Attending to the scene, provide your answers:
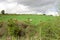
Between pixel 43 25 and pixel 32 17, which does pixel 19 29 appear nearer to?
pixel 43 25

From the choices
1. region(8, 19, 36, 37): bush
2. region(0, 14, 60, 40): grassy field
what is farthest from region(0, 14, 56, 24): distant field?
region(8, 19, 36, 37): bush

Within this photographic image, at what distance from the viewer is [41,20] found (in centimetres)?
1638

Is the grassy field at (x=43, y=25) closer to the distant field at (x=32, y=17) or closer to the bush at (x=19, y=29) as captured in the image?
the distant field at (x=32, y=17)

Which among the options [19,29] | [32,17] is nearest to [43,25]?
[19,29]

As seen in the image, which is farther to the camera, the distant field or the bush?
the distant field

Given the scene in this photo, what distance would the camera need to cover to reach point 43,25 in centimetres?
1534

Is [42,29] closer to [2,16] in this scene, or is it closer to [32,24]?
[32,24]

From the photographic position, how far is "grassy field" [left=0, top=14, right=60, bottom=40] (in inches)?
582

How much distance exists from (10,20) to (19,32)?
1.00 m

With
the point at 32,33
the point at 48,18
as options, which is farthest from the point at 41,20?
the point at 32,33

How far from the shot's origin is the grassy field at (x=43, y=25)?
14773 millimetres

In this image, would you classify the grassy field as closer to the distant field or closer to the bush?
the distant field

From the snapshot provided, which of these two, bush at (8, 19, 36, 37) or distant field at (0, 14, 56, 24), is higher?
distant field at (0, 14, 56, 24)

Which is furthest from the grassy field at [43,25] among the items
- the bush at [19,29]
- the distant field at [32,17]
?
the bush at [19,29]
